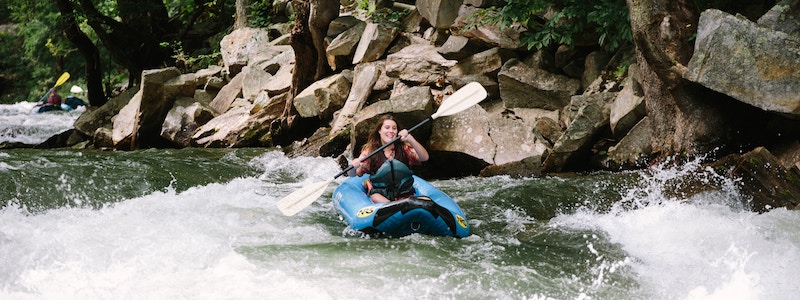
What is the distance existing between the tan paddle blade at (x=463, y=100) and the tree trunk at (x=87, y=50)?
29.6 feet

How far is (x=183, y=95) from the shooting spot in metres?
10.3

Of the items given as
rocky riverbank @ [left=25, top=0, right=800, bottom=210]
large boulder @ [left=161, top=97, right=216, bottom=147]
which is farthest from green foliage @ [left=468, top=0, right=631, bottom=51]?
large boulder @ [left=161, top=97, right=216, bottom=147]

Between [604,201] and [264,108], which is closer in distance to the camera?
[604,201]

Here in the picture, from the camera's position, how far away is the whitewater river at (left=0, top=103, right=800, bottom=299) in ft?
10.1

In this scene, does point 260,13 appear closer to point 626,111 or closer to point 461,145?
point 461,145

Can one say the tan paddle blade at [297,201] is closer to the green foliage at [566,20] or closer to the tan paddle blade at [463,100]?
the tan paddle blade at [463,100]

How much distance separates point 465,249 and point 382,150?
1.28 metres

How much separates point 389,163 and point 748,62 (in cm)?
261

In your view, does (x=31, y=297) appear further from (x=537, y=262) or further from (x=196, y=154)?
(x=196, y=154)

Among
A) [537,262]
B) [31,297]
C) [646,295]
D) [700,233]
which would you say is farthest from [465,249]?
[31,297]

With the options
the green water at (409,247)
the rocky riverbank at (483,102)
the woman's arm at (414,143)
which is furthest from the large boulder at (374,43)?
the woman's arm at (414,143)

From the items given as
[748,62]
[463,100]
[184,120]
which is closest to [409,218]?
[463,100]

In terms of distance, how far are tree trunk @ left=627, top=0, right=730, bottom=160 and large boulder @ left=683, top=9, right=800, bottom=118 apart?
0.22m

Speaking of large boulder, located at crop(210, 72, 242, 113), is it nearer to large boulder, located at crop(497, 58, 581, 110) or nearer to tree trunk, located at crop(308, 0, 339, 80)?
tree trunk, located at crop(308, 0, 339, 80)
